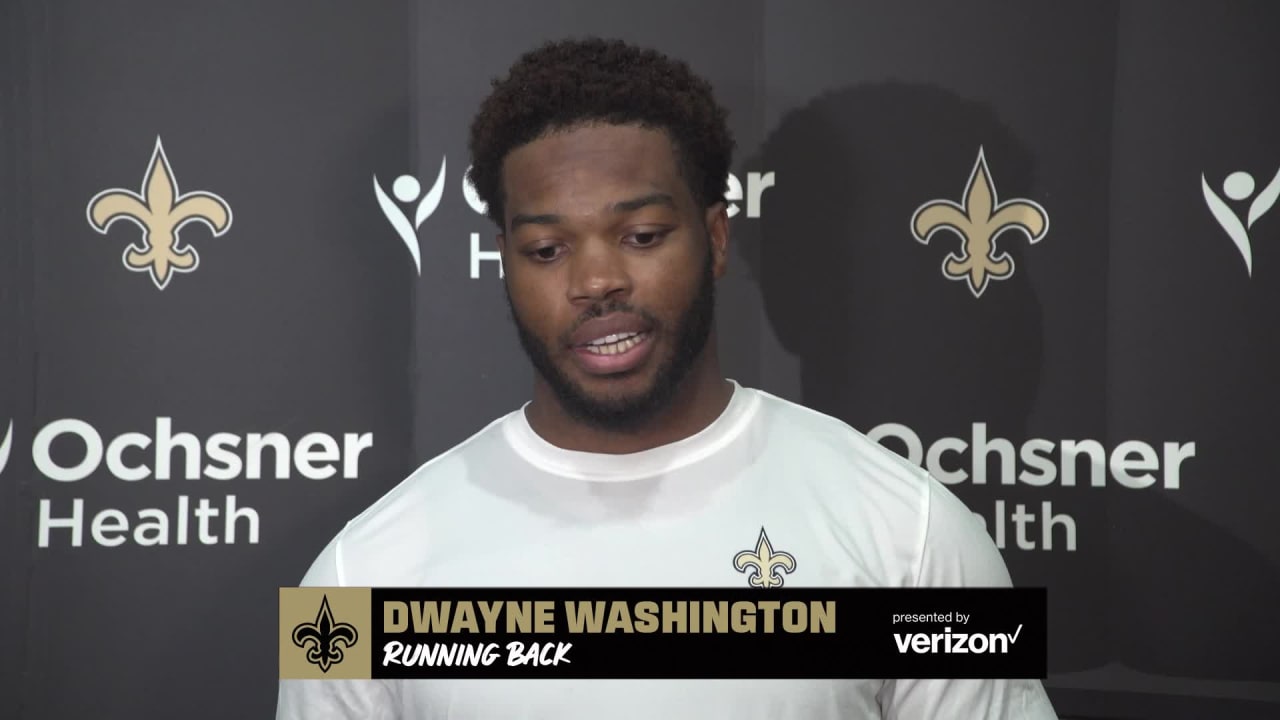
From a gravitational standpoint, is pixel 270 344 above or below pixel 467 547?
above

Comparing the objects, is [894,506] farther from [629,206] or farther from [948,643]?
[629,206]

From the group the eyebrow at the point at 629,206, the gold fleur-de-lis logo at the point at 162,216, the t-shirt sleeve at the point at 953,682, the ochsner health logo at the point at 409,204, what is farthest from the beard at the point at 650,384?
the gold fleur-de-lis logo at the point at 162,216

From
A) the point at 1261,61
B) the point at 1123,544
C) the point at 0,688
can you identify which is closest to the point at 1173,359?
the point at 1123,544

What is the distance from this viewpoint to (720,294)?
73.3 inches

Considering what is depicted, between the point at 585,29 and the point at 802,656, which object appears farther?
the point at 585,29

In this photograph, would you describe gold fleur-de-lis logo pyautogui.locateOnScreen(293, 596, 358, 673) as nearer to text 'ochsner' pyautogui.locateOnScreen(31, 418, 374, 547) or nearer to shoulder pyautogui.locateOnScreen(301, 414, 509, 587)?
shoulder pyautogui.locateOnScreen(301, 414, 509, 587)

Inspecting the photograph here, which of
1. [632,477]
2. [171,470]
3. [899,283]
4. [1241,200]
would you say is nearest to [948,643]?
[632,477]

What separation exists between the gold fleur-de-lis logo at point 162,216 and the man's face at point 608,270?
712 millimetres

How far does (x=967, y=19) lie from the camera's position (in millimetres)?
1846

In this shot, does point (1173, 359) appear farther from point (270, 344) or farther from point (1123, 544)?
point (270, 344)

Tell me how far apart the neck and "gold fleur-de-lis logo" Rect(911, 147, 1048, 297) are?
0.60m

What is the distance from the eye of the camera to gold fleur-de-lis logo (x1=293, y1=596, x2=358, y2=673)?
1450 millimetres

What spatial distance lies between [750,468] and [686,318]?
22 cm

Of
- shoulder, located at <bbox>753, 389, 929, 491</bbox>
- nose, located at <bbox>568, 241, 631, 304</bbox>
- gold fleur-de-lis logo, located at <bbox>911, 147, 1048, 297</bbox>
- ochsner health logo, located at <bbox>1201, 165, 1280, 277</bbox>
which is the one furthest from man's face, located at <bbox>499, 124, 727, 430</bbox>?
ochsner health logo, located at <bbox>1201, 165, 1280, 277</bbox>
